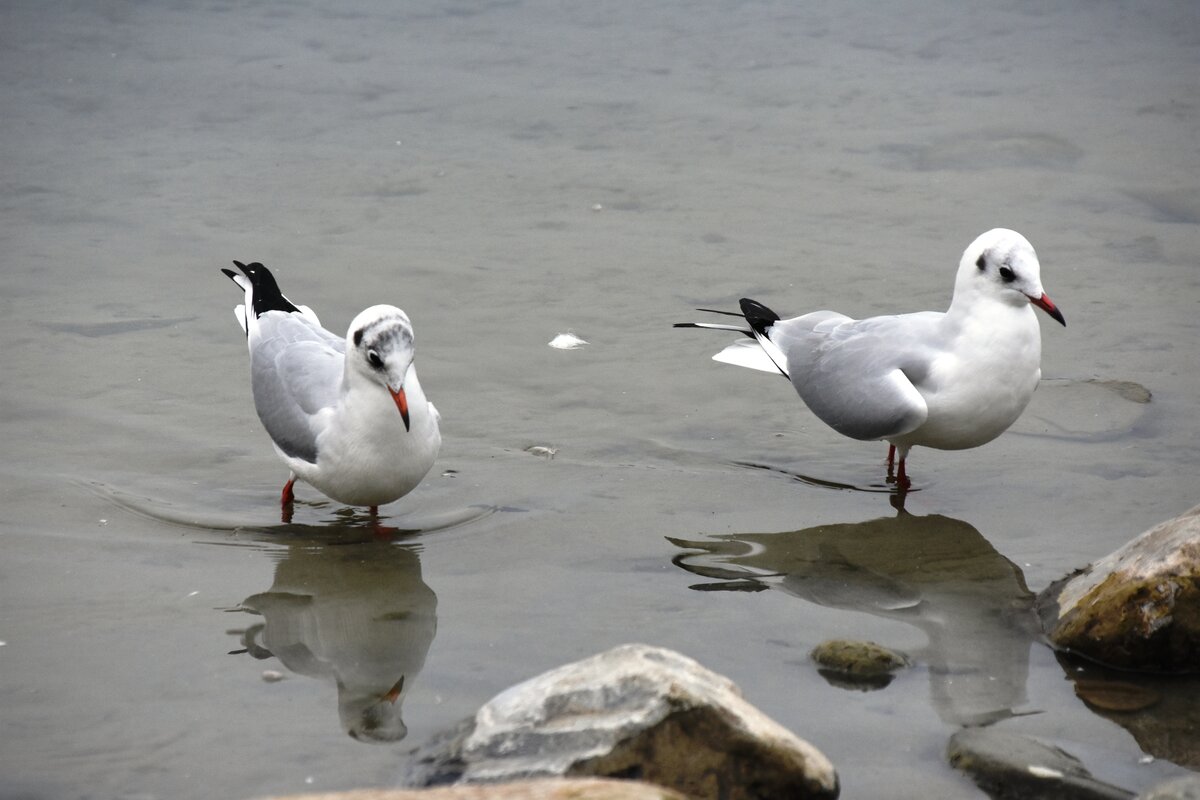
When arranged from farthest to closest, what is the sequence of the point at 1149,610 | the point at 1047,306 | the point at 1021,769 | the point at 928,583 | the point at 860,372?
the point at 860,372
the point at 1047,306
the point at 928,583
the point at 1149,610
the point at 1021,769

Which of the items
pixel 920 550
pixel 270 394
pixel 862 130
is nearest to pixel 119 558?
pixel 270 394

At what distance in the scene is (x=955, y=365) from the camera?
5.84 m

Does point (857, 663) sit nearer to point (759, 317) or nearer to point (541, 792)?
point (541, 792)

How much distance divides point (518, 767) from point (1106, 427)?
4.05m

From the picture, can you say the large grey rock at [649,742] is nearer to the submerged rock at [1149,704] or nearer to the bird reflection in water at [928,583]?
the bird reflection in water at [928,583]

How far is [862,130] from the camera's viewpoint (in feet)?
35.9

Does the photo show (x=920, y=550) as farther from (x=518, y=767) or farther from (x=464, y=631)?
(x=518, y=767)

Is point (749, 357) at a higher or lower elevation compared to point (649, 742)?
higher

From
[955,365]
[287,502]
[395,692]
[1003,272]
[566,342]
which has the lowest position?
[395,692]

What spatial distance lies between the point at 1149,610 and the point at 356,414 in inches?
114

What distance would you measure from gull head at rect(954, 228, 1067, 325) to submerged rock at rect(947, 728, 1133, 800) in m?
2.25

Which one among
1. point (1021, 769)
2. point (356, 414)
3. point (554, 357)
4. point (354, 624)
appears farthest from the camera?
point (554, 357)

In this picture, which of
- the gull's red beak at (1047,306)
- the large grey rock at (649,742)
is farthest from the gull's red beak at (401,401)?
the gull's red beak at (1047,306)

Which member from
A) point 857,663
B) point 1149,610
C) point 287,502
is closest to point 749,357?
point 287,502
